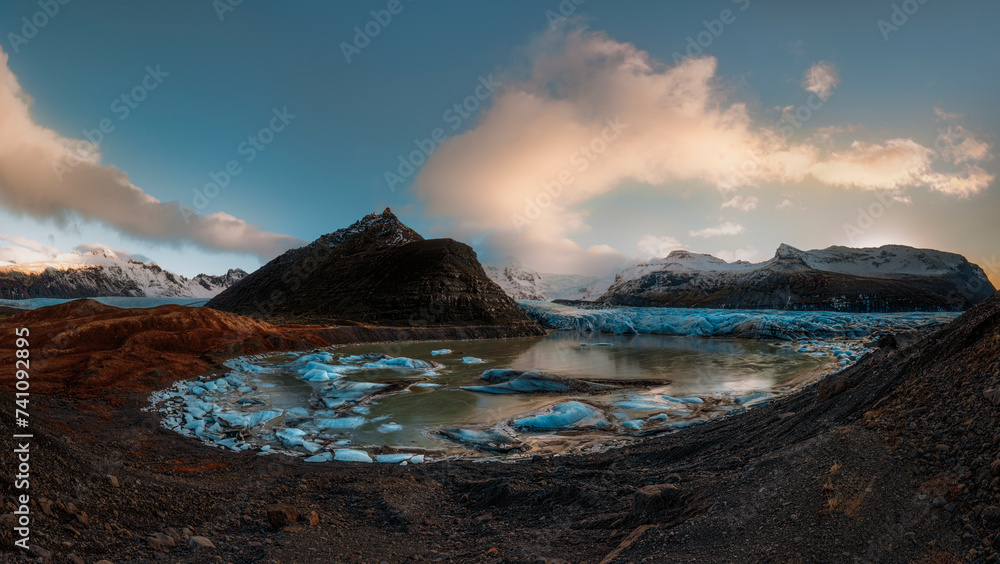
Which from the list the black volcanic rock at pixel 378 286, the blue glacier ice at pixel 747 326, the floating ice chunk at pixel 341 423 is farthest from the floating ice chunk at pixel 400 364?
the blue glacier ice at pixel 747 326

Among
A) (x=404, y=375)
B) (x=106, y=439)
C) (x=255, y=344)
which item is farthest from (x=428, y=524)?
(x=255, y=344)

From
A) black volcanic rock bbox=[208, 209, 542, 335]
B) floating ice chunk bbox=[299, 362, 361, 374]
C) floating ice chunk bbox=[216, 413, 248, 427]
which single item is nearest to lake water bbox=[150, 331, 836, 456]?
floating ice chunk bbox=[299, 362, 361, 374]

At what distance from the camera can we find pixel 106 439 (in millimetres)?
11516

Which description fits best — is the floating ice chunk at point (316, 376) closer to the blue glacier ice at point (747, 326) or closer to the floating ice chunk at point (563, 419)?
the floating ice chunk at point (563, 419)

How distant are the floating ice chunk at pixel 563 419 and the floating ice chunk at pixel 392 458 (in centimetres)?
450

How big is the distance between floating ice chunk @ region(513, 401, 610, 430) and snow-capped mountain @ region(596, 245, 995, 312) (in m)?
152

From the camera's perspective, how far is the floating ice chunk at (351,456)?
448 inches

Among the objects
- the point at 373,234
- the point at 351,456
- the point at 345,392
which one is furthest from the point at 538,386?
the point at 373,234

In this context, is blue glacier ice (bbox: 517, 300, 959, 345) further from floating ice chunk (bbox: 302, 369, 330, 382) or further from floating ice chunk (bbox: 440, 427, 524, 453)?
floating ice chunk (bbox: 440, 427, 524, 453)

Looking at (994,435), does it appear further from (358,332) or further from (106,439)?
(358,332)

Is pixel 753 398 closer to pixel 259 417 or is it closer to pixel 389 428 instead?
pixel 389 428

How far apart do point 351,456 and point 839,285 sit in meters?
172

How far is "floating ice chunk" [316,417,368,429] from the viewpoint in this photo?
15.0 m

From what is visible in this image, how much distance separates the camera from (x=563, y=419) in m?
15.1
